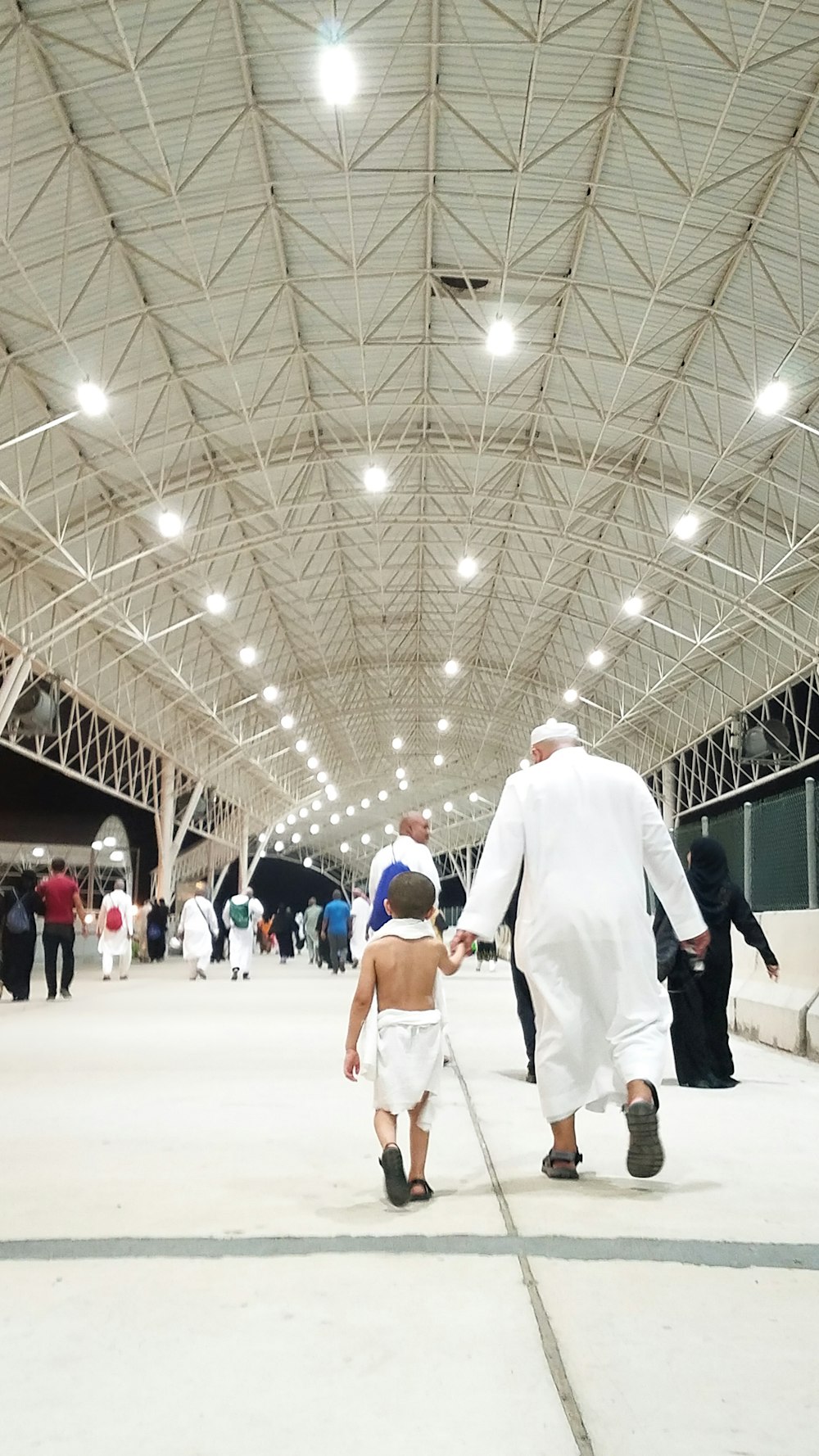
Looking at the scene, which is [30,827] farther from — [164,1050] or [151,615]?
[164,1050]

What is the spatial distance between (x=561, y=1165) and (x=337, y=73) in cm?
1422

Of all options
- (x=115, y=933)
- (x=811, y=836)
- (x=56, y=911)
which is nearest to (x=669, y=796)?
(x=115, y=933)

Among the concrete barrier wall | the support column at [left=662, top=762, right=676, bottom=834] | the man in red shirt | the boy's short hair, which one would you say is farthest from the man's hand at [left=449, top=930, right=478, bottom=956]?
the support column at [left=662, top=762, right=676, bottom=834]

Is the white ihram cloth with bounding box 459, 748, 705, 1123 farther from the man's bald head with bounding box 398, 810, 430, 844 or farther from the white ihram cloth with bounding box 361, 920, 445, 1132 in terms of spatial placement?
the man's bald head with bounding box 398, 810, 430, 844

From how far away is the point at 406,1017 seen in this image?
4.23 m

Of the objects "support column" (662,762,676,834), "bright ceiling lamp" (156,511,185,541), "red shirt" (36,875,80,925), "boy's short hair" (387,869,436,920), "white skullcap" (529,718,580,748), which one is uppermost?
"bright ceiling lamp" (156,511,185,541)

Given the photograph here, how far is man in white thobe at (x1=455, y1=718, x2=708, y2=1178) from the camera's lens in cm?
434

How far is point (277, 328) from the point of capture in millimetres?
22156

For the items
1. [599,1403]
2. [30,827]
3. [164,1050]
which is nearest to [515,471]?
[30,827]

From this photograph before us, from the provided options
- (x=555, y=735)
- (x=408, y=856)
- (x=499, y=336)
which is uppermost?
(x=499, y=336)

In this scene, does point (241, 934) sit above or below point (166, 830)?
below

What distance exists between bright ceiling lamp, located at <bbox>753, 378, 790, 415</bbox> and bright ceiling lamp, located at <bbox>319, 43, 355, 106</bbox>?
8.40 m

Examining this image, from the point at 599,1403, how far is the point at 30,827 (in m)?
36.6

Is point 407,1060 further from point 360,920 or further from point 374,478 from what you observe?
point 374,478
